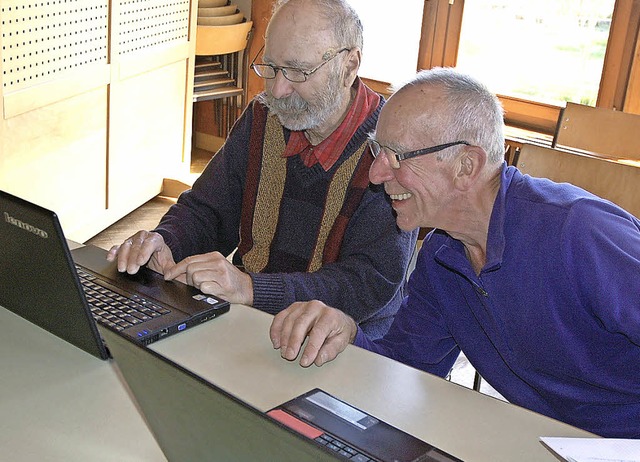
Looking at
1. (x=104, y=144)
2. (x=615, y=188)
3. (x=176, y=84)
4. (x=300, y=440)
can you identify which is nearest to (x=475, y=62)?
(x=176, y=84)

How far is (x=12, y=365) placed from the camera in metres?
1.23

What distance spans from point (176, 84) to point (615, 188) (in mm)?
2807

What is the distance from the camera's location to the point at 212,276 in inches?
59.1

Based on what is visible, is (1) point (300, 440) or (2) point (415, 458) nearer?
(1) point (300, 440)

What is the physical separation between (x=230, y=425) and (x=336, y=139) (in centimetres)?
129

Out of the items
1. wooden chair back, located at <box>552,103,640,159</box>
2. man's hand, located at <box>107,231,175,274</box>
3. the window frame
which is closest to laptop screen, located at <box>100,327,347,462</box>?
man's hand, located at <box>107,231,175,274</box>

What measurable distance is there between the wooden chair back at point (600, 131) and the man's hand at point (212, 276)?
166 cm

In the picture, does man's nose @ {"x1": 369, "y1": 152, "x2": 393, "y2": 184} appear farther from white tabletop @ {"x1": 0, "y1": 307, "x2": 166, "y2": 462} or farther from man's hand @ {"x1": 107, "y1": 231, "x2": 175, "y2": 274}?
white tabletop @ {"x1": 0, "y1": 307, "x2": 166, "y2": 462}

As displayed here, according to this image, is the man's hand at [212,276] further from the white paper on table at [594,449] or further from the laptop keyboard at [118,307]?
the white paper on table at [594,449]

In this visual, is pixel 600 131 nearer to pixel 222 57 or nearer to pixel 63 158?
pixel 63 158

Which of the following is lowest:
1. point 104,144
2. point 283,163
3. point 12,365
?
point 104,144

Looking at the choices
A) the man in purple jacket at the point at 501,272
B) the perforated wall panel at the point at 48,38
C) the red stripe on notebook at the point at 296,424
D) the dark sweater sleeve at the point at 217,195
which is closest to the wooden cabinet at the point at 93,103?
the perforated wall panel at the point at 48,38

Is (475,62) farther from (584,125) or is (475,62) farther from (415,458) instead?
(415,458)

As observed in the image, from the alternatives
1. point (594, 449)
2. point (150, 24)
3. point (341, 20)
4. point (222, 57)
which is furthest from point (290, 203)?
point (222, 57)
